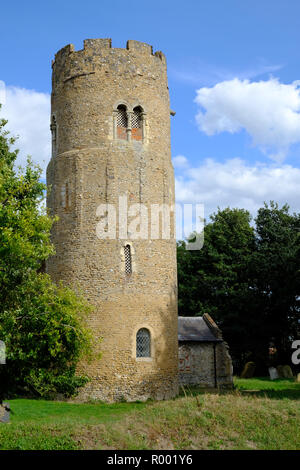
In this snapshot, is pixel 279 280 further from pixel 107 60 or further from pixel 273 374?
pixel 107 60

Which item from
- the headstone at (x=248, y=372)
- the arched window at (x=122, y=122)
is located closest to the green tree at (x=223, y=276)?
the headstone at (x=248, y=372)

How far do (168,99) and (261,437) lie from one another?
51.6ft

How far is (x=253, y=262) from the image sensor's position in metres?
38.5

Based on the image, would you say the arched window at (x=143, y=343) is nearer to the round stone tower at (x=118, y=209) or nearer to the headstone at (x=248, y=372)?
the round stone tower at (x=118, y=209)

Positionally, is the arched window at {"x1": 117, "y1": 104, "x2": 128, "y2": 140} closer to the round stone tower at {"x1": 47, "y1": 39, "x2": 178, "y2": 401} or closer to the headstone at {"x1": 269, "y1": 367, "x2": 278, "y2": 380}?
the round stone tower at {"x1": 47, "y1": 39, "x2": 178, "y2": 401}

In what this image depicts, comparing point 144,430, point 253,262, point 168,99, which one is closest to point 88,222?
A: point 168,99

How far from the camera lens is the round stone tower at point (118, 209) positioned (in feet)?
64.5

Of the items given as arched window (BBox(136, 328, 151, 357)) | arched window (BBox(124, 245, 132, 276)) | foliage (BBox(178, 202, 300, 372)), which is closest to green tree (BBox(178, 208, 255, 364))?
foliage (BBox(178, 202, 300, 372))

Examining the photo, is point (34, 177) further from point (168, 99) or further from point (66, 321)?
point (168, 99)

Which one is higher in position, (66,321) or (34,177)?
(34,177)

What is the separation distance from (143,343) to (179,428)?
7695mm

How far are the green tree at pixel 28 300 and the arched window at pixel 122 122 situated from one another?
273 inches
